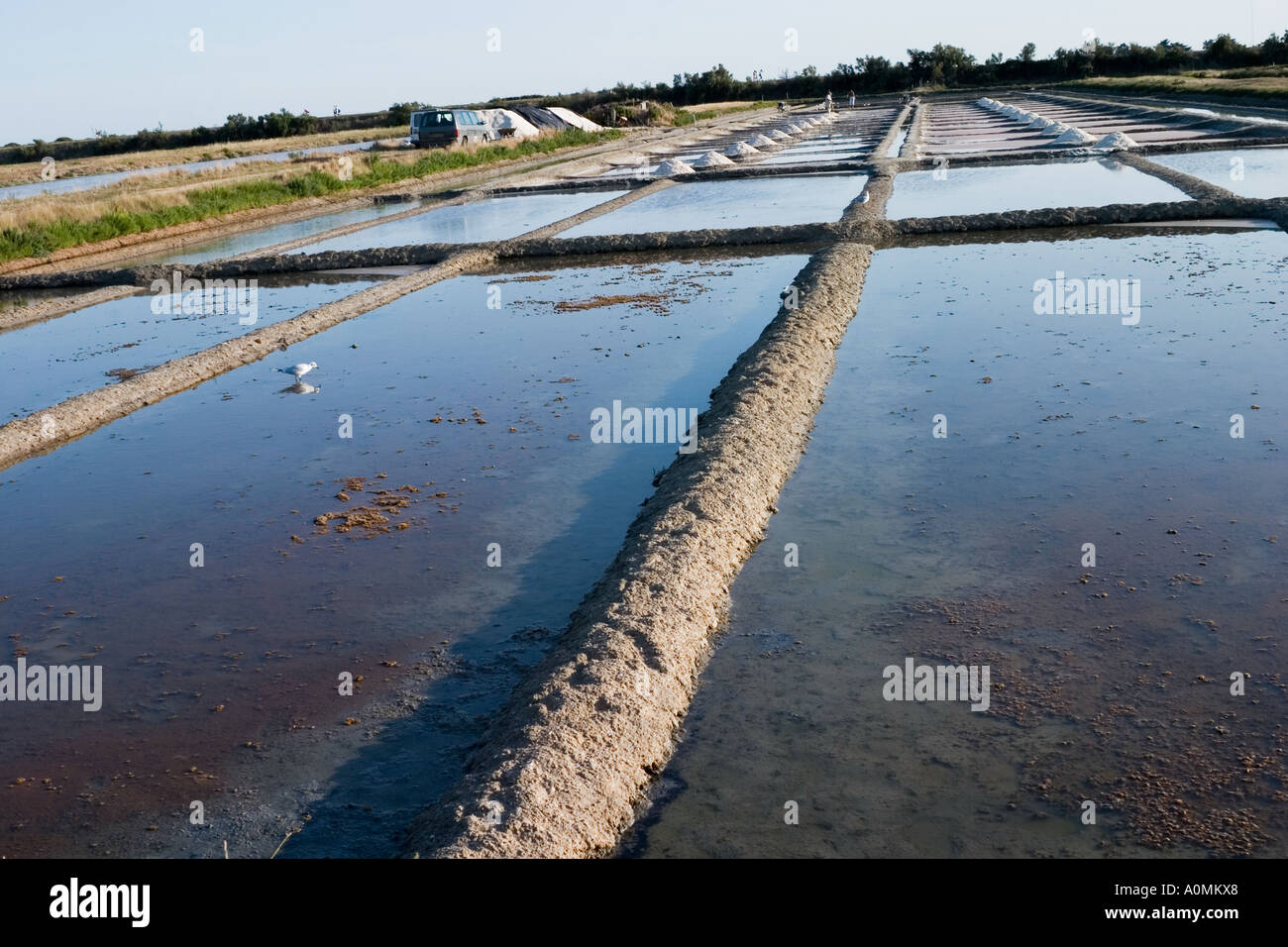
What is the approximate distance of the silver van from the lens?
29.5 metres

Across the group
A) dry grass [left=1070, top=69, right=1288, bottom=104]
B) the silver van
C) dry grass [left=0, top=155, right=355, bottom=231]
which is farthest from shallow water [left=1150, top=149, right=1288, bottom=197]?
the silver van

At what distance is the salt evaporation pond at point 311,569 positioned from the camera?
3.07 meters

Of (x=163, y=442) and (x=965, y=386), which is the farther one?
(x=163, y=442)

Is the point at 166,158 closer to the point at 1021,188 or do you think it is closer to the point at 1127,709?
the point at 1021,188

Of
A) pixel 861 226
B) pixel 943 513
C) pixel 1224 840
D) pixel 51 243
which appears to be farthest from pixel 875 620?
pixel 51 243

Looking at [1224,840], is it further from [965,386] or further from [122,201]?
[122,201]

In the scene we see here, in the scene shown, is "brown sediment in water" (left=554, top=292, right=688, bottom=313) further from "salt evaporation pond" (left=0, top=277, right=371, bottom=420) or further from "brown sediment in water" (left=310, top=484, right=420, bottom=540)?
"brown sediment in water" (left=310, top=484, right=420, bottom=540)

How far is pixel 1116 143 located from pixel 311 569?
58.0ft

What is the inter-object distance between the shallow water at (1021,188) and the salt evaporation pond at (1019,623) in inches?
270

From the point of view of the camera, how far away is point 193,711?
346cm

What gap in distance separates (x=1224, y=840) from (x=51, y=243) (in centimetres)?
1658
